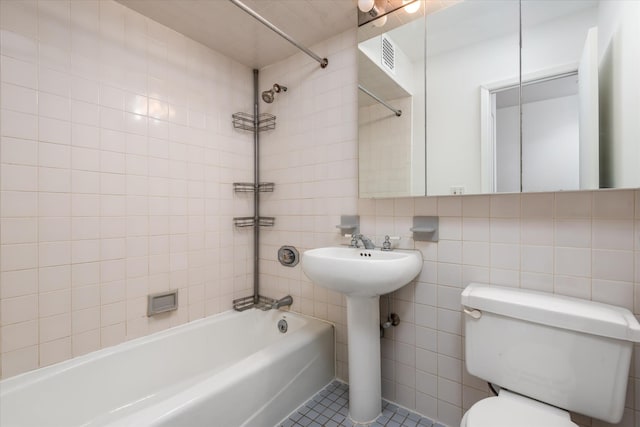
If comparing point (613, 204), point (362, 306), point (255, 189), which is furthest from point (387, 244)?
point (255, 189)

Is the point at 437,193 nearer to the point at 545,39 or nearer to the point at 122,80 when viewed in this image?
the point at 545,39

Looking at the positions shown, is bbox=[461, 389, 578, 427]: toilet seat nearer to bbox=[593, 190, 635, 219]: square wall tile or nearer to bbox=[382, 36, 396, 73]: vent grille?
bbox=[593, 190, 635, 219]: square wall tile

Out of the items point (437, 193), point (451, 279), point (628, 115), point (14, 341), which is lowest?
point (14, 341)

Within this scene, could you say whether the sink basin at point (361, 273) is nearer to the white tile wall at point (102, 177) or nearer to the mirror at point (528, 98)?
the mirror at point (528, 98)

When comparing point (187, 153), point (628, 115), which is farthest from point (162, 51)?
point (628, 115)

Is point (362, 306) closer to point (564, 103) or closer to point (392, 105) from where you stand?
point (392, 105)

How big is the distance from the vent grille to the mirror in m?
0.08

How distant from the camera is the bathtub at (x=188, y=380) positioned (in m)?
1.16

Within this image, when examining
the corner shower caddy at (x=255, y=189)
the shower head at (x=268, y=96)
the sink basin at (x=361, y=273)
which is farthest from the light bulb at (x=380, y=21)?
the sink basin at (x=361, y=273)

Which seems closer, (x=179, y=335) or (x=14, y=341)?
(x=14, y=341)

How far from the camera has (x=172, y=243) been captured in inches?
69.6

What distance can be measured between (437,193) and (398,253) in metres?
0.34

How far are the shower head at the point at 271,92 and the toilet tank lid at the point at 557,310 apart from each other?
1643 mm

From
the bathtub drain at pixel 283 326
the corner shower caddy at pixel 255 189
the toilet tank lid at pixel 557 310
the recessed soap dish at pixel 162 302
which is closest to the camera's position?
the toilet tank lid at pixel 557 310
